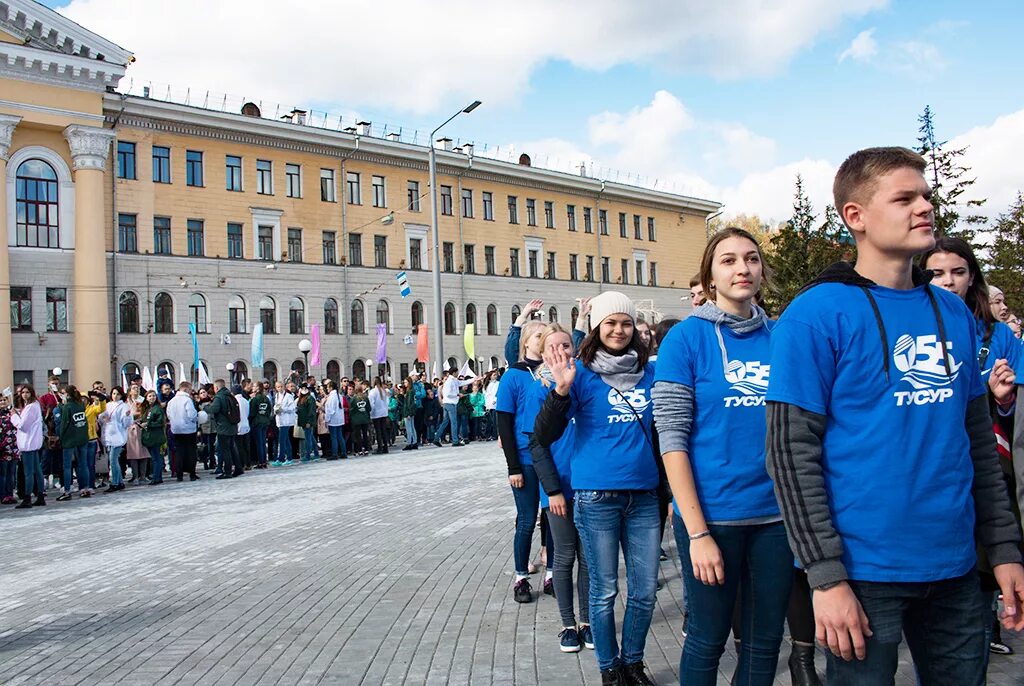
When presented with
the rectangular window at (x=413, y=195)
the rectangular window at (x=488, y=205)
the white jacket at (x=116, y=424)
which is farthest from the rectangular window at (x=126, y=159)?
the white jacket at (x=116, y=424)

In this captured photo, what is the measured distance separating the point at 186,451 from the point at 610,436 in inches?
688

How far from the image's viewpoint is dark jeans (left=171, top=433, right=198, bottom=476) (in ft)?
66.4

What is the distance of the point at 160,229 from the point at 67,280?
5229 mm

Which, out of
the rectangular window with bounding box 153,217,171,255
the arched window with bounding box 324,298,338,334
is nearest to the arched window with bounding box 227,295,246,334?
the rectangular window with bounding box 153,217,171,255

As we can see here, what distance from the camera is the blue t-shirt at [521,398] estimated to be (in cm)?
653

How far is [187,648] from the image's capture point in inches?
235

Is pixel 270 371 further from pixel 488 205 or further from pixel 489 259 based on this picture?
pixel 488 205

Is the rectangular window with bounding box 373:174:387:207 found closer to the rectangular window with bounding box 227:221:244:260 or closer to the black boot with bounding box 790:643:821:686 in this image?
the rectangular window with bounding box 227:221:244:260

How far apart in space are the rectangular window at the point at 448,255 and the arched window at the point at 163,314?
17444mm

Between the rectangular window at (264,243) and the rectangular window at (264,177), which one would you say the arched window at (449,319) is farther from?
the rectangular window at (264,177)

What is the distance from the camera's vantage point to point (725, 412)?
367 centimetres

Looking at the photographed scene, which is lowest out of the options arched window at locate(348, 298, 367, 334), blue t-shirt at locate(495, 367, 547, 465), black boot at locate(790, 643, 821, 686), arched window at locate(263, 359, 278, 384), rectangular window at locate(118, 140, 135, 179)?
black boot at locate(790, 643, 821, 686)

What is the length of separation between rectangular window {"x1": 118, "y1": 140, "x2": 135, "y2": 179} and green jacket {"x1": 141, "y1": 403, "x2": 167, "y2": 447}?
27.7 m

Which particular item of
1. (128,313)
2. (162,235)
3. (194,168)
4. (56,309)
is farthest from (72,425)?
(194,168)
